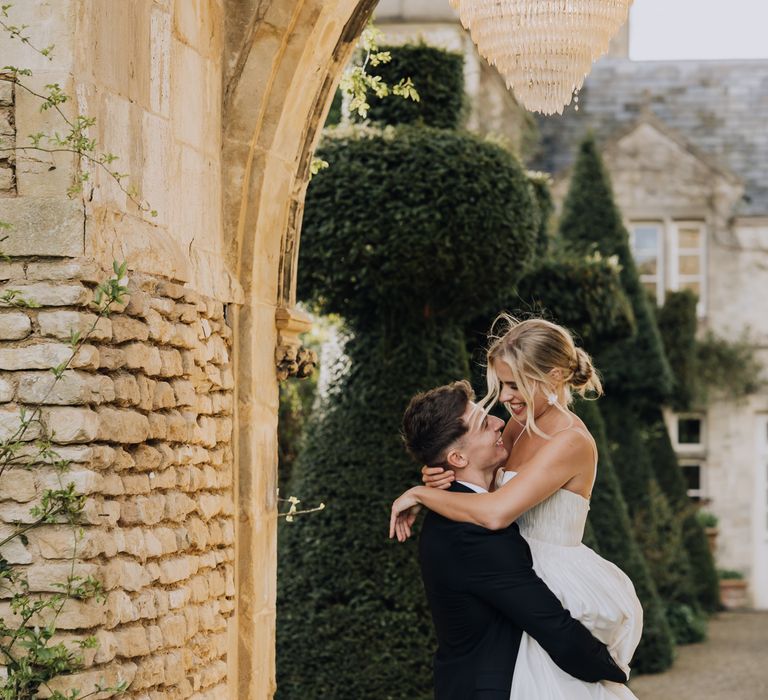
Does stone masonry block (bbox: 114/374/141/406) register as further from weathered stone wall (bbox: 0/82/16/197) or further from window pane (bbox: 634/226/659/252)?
window pane (bbox: 634/226/659/252)

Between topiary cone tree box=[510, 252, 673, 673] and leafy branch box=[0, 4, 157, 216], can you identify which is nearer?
leafy branch box=[0, 4, 157, 216]

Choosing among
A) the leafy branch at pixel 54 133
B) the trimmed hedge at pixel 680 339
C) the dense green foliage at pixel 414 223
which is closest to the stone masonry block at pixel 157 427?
the leafy branch at pixel 54 133

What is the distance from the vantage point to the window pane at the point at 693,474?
774 inches

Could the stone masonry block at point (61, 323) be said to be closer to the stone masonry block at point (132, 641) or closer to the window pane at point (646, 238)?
the stone masonry block at point (132, 641)

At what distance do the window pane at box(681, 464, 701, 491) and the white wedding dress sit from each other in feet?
52.5

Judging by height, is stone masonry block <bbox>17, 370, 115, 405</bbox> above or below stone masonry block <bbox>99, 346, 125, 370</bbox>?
below

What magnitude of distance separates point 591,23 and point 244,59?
50.0 inches

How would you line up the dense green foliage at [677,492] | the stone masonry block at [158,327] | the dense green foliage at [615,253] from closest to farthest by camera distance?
the stone masonry block at [158,327], the dense green foliage at [615,253], the dense green foliage at [677,492]

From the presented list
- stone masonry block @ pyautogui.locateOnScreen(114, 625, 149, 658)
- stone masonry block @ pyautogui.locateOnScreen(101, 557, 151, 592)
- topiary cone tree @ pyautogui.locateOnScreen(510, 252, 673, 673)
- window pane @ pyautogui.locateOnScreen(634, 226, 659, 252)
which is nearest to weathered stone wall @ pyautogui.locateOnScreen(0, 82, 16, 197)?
stone masonry block @ pyautogui.locateOnScreen(101, 557, 151, 592)

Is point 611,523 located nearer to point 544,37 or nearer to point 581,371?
point 544,37

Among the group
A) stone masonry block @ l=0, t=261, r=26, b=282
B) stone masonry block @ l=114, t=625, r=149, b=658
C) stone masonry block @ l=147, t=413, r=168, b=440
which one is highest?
stone masonry block @ l=0, t=261, r=26, b=282

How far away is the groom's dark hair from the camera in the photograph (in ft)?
13.0

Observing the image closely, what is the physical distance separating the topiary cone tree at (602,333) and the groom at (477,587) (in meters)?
4.50

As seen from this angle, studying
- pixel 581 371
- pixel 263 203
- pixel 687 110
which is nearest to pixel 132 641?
pixel 581 371
